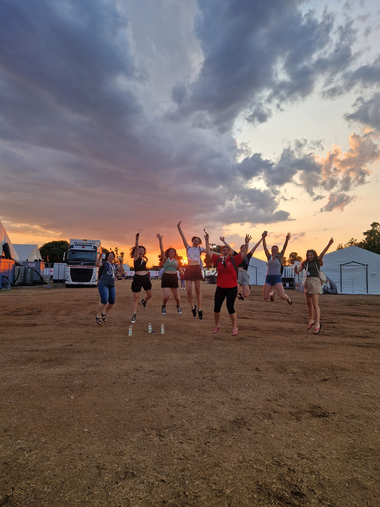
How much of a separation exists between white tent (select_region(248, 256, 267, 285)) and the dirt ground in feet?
121

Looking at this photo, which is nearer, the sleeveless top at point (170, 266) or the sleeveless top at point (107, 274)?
the sleeveless top at point (107, 274)

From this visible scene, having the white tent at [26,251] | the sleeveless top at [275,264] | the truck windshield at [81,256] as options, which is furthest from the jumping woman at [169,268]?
the white tent at [26,251]

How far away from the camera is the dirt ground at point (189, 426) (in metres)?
2.17

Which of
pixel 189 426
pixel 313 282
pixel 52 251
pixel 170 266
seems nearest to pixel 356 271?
pixel 313 282

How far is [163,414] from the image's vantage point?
3252mm

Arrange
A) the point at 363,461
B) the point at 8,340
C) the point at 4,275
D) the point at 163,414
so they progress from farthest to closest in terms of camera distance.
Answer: the point at 4,275, the point at 8,340, the point at 163,414, the point at 363,461

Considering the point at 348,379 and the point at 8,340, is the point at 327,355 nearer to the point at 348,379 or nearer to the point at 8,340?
the point at 348,379

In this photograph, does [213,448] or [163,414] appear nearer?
[213,448]

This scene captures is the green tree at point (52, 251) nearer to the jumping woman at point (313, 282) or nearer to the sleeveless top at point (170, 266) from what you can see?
the sleeveless top at point (170, 266)

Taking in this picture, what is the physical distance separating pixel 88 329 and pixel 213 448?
249 inches

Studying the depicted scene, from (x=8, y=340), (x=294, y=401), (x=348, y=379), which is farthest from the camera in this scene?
(x=8, y=340)

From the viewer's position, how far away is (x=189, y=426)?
3.00m

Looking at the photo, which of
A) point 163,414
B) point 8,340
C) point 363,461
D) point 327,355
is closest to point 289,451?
point 363,461

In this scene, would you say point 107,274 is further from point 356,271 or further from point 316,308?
point 356,271
